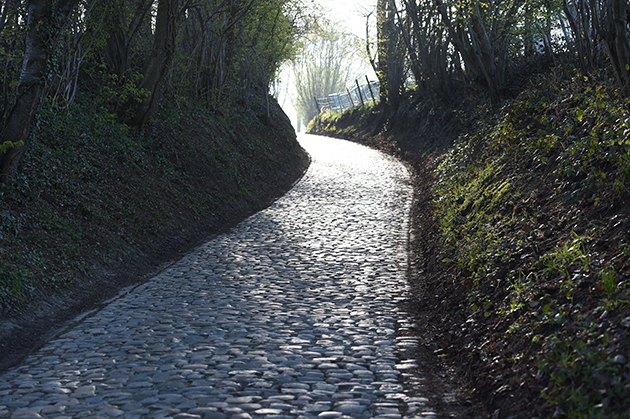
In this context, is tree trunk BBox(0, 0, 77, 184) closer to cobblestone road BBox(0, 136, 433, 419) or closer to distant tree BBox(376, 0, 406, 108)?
cobblestone road BBox(0, 136, 433, 419)

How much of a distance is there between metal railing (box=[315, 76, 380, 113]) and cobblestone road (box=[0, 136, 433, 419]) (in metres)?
31.1

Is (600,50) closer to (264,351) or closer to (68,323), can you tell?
(264,351)

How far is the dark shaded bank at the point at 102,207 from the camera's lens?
7.81 metres

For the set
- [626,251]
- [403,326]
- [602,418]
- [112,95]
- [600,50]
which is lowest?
[403,326]

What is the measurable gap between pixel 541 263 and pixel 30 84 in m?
8.70

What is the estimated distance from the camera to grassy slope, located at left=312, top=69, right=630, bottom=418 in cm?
444

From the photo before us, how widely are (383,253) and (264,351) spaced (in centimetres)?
524

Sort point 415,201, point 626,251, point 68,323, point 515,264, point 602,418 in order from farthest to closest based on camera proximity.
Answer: point 415,201 < point 68,323 < point 515,264 < point 626,251 < point 602,418

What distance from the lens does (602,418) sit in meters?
3.68

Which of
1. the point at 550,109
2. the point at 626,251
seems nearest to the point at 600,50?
the point at 550,109

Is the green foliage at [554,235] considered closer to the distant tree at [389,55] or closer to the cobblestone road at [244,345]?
the cobblestone road at [244,345]

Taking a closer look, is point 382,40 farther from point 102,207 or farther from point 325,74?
point 325,74

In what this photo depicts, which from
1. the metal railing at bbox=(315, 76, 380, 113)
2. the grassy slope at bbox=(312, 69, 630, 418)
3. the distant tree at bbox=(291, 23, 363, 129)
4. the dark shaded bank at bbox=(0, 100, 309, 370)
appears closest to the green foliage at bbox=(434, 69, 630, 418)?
the grassy slope at bbox=(312, 69, 630, 418)

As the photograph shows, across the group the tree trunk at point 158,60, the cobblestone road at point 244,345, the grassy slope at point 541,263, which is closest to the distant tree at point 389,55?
the tree trunk at point 158,60
